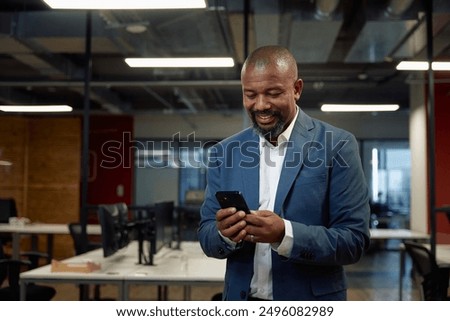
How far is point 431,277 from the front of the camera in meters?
3.77

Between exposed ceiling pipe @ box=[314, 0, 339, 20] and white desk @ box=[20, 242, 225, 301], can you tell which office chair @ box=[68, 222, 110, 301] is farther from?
exposed ceiling pipe @ box=[314, 0, 339, 20]

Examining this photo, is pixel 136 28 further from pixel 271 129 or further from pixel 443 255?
pixel 271 129

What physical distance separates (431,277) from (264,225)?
9.67 ft

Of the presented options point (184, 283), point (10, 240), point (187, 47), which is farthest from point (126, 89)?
point (184, 283)

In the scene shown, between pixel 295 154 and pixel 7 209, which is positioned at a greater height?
pixel 295 154

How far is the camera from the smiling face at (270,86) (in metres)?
1.36

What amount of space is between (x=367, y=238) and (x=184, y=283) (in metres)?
2.07

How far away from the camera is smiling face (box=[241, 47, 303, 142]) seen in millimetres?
1356

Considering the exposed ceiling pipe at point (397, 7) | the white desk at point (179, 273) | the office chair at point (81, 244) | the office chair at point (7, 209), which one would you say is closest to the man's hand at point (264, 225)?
the white desk at point (179, 273)

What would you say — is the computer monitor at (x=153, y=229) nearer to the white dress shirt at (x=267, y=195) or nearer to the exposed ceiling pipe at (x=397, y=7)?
the white dress shirt at (x=267, y=195)

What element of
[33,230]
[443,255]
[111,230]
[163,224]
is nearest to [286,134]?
[111,230]

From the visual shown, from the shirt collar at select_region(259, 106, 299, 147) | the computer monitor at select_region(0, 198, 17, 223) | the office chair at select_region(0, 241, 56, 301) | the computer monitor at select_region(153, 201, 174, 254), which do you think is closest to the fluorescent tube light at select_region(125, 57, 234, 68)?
the computer monitor at select_region(153, 201, 174, 254)

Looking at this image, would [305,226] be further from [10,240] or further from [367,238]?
[10,240]

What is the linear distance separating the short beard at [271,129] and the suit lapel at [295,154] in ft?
0.14
